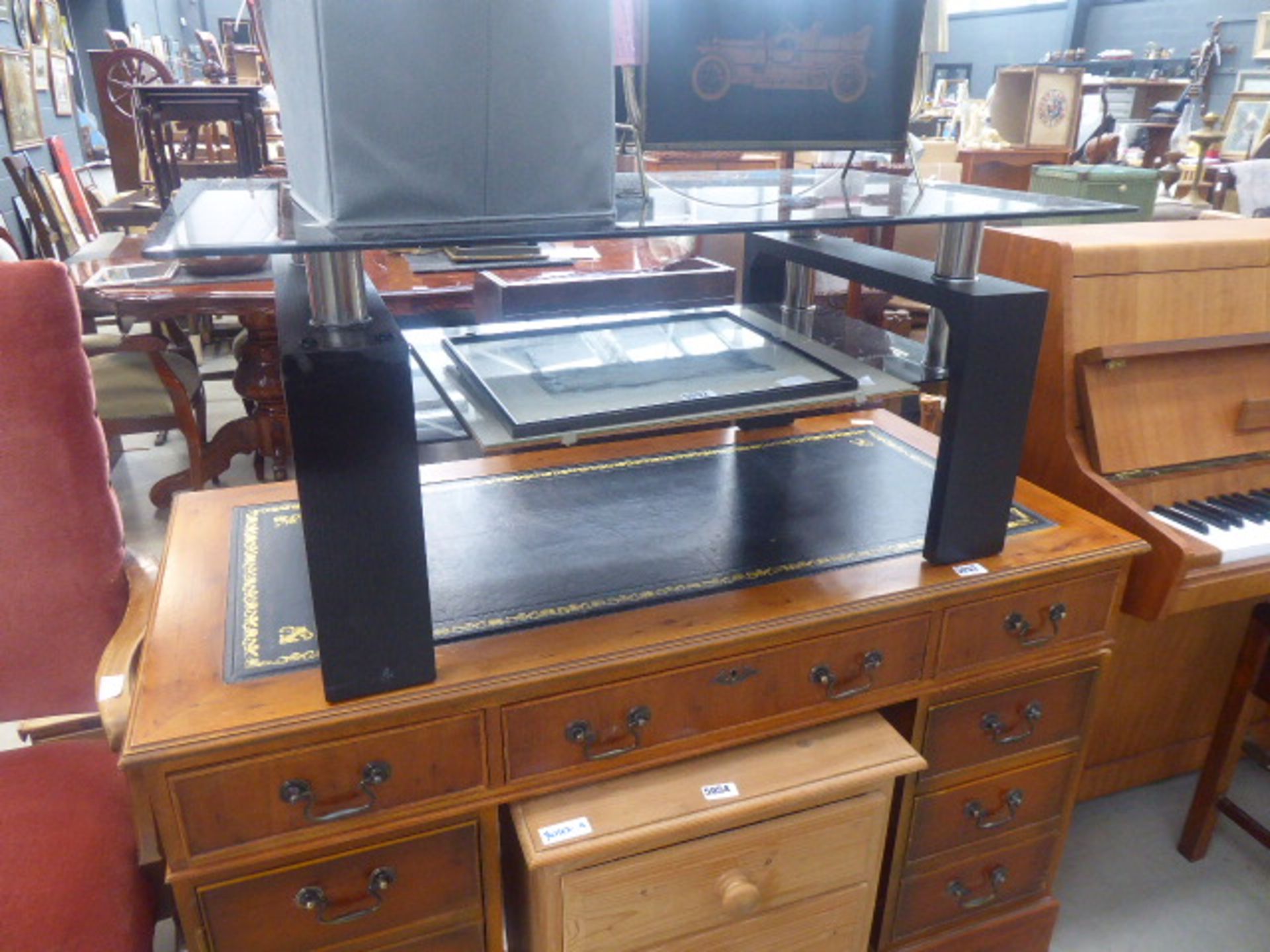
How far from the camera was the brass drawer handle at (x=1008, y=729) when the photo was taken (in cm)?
141

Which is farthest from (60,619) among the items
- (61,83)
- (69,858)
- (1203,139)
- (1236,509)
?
(61,83)

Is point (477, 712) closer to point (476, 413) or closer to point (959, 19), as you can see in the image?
point (476, 413)

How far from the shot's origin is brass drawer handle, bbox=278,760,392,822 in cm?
100

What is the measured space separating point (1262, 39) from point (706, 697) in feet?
28.1

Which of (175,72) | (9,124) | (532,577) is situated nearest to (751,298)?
(532,577)

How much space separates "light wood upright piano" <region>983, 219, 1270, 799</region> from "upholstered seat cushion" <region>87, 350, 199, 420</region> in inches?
102

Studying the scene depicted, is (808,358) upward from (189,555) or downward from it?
upward

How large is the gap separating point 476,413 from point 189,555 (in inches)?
20.6

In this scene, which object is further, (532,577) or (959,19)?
(959,19)

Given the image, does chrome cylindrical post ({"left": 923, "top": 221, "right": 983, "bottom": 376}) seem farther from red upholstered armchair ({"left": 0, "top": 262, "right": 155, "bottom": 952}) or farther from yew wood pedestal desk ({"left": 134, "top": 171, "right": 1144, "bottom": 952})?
red upholstered armchair ({"left": 0, "top": 262, "right": 155, "bottom": 952})

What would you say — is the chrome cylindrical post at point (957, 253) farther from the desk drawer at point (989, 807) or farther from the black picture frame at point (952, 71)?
the black picture frame at point (952, 71)

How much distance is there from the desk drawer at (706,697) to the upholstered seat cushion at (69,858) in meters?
0.50

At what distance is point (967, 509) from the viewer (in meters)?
1.27

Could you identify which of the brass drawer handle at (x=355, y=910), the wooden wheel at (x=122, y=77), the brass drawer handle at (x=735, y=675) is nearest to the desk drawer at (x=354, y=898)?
the brass drawer handle at (x=355, y=910)
